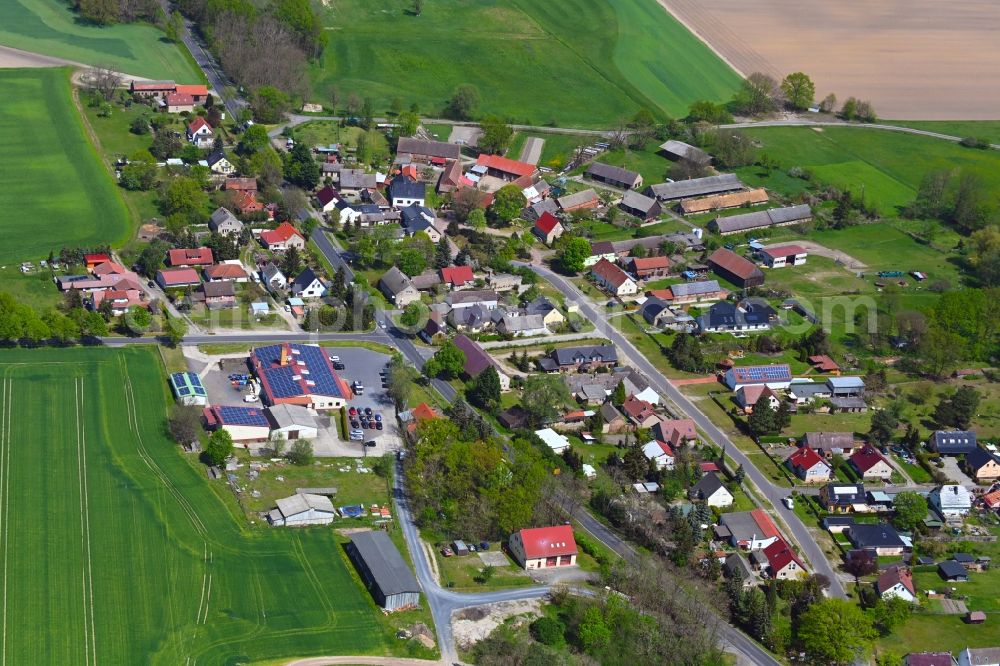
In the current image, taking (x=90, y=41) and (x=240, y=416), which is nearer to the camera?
(x=240, y=416)

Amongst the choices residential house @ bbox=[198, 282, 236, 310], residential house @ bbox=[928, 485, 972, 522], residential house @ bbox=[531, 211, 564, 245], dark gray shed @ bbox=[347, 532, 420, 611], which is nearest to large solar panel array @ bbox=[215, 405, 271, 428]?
dark gray shed @ bbox=[347, 532, 420, 611]

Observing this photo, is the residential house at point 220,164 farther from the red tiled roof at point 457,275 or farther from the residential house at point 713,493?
the residential house at point 713,493

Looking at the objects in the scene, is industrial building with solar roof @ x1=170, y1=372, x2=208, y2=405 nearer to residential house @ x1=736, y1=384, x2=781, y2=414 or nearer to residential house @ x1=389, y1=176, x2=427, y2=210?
residential house @ x1=736, y1=384, x2=781, y2=414

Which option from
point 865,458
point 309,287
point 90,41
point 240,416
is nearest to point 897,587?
point 865,458

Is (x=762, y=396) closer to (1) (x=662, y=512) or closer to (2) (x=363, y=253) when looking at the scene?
(1) (x=662, y=512)

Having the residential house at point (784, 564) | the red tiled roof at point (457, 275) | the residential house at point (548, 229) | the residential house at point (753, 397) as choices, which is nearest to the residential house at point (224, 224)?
the red tiled roof at point (457, 275)

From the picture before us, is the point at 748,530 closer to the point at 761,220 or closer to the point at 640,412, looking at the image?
the point at 640,412
